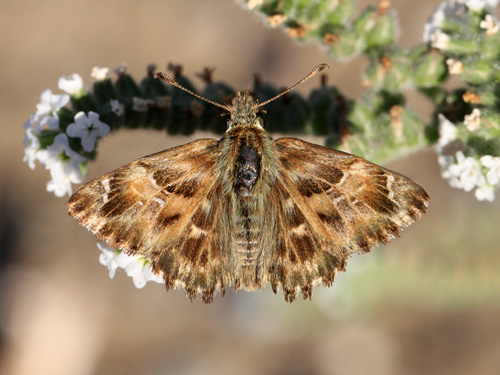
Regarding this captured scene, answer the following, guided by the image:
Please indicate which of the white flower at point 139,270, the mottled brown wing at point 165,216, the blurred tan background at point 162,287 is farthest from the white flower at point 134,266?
the blurred tan background at point 162,287

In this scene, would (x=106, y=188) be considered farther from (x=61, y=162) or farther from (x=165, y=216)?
(x=61, y=162)

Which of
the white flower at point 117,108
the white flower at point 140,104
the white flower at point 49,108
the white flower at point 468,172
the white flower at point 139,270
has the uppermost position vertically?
the white flower at point 140,104

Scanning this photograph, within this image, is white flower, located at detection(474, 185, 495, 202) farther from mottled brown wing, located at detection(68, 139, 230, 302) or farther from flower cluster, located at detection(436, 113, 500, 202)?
mottled brown wing, located at detection(68, 139, 230, 302)

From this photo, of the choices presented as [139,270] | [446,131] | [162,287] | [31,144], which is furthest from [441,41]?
[162,287]

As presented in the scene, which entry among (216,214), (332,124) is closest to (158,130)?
(216,214)

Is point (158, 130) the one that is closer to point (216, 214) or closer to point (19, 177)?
point (216, 214)

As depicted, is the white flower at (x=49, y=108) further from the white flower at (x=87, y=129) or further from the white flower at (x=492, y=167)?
the white flower at (x=492, y=167)
